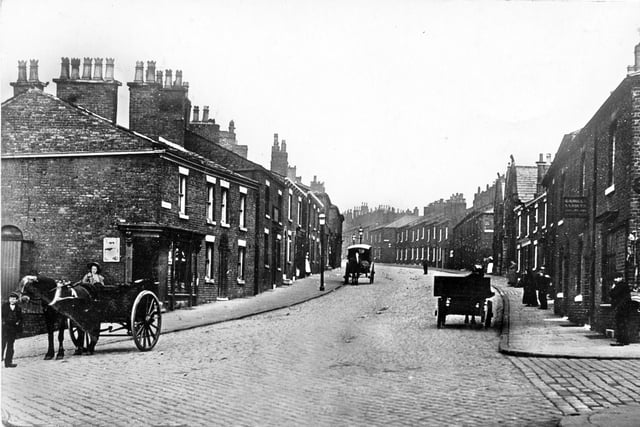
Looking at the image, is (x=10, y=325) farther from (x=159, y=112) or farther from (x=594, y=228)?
(x=159, y=112)

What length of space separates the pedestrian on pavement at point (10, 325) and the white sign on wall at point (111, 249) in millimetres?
8213

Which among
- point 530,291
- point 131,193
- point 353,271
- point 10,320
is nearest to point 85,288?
point 10,320

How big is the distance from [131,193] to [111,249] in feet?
6.22

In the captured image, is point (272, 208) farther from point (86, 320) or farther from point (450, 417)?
point (450, 417)

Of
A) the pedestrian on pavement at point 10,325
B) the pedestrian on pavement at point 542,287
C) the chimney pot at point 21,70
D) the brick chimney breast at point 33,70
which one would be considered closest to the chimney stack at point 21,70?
the chimney pot at point 21,70

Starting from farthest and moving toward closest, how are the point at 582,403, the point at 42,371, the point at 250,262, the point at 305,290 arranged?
the point at 305,290, the point at 250,262, the point at 42,371, the point at 582,403

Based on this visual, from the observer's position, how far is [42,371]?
1158 cm

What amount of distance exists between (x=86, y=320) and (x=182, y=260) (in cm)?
1197

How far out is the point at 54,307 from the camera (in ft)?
40.8

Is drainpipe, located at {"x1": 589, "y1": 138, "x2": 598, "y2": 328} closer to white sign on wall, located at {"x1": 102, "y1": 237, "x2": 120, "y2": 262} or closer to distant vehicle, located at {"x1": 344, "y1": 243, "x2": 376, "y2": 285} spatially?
white sign on wall, located at {"x1": 102, "y1": 237, "x2": 120, "y2": 262}

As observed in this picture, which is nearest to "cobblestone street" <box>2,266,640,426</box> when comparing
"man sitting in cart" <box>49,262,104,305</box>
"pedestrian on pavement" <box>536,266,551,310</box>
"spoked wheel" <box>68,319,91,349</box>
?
"spoked wheel" <box>68,319,91,349</box>

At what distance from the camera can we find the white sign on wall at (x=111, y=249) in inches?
773

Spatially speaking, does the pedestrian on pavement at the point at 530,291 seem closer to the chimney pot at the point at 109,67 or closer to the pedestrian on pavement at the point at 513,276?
the pedestrian on pavement at the point at 513,276

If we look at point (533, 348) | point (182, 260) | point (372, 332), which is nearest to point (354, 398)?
point (533, 348)
